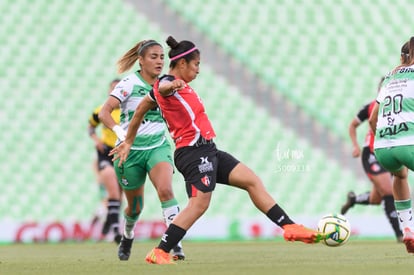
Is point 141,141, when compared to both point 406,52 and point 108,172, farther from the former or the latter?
point 108,172

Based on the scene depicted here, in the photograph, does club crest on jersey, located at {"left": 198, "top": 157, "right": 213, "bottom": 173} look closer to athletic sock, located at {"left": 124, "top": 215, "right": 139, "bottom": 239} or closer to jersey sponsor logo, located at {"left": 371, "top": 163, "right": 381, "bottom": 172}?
athletic sock, located at {"left": 124, "top": 215, "right": 139, "bottom": 239}

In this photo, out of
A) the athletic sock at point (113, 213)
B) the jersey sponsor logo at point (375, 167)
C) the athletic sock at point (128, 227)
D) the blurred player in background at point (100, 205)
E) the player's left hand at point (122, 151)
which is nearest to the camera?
the player's left hand at point (122, 151)

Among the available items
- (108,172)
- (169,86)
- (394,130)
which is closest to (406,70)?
(394,130)

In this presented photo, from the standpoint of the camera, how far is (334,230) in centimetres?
729

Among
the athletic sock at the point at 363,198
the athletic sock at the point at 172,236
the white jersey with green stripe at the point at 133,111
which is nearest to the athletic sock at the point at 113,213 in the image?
the athletic sock at the point at 363,198

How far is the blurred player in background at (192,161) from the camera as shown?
705 cm

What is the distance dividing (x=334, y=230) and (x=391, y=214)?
402 cm

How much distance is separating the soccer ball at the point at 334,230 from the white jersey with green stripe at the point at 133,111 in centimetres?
181

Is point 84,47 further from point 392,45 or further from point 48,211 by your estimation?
point 392,45

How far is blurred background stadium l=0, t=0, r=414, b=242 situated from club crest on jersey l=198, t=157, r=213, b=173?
23.1ft

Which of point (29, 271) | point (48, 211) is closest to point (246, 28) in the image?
point (48, 211)

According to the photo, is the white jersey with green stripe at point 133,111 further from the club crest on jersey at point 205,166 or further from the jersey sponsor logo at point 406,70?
the jersey sponsor logo at point 406,70

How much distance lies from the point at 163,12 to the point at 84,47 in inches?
59.0

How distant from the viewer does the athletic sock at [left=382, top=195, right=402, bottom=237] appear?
1110 cm
